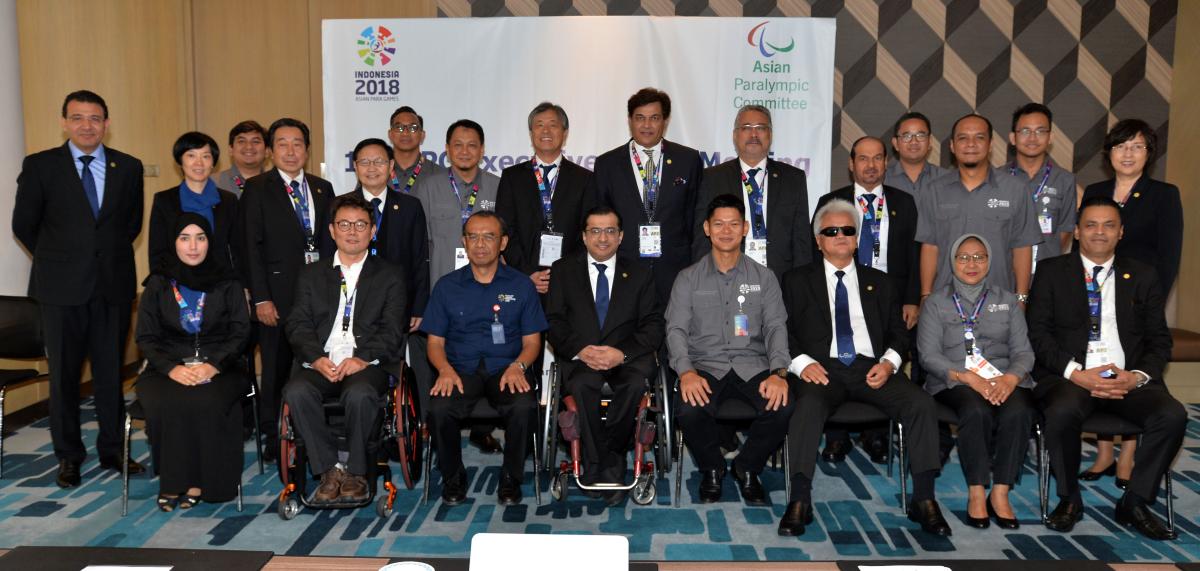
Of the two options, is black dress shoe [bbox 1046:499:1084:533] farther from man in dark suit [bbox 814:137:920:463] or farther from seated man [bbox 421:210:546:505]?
A: seated man [bbox 421:210:546:505]

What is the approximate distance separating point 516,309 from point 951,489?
2217 millimetres

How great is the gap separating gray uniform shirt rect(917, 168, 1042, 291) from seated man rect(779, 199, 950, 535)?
0.58m

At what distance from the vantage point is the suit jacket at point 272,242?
14.3 feet

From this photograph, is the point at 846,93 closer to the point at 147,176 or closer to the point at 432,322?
the point at 432,322

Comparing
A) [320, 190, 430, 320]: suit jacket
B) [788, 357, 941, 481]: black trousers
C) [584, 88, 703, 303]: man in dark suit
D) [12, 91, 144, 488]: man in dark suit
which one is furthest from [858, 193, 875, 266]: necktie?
[12, 91, 144, 488]: man in dark suit

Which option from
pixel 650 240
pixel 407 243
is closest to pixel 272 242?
pixel 407 243

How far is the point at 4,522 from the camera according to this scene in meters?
3.55

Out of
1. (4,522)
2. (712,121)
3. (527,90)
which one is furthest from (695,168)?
(4,522)

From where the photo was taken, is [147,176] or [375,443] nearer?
[375,443]

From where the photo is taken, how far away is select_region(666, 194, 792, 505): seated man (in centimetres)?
379

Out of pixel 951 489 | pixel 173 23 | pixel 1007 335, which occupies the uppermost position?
pixel 173 23

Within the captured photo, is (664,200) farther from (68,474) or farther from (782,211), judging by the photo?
(68,474)

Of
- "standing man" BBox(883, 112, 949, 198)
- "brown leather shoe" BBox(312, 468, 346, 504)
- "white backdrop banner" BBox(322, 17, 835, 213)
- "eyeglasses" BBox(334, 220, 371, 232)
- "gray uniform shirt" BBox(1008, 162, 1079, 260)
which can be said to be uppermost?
"white backdrop banner" BBox(322, 17, 835, 213)

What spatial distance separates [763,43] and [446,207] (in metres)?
2.48
